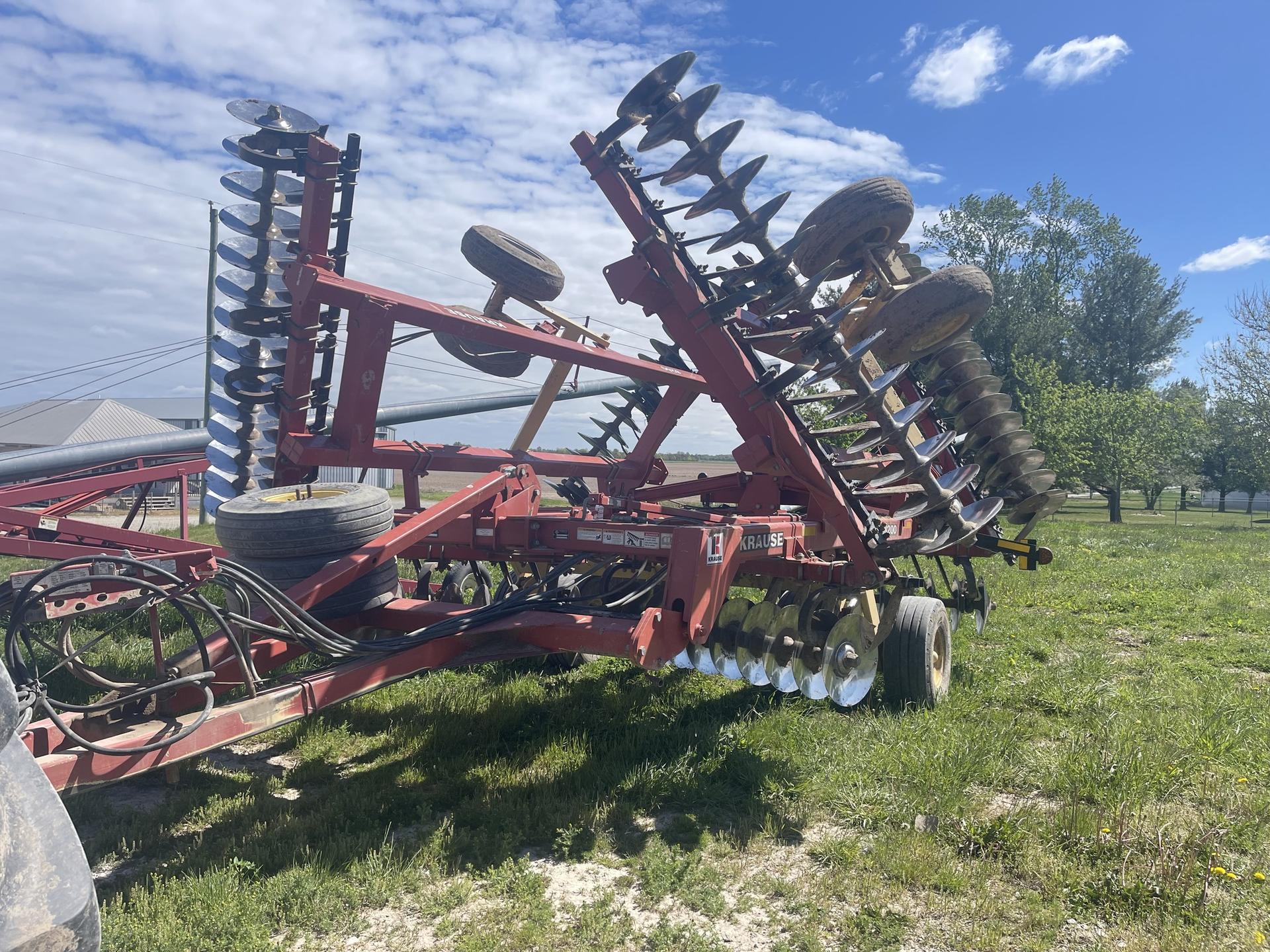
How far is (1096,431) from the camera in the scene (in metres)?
32.3

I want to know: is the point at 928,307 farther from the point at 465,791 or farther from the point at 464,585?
the point at 464,585

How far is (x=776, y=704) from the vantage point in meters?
6.02

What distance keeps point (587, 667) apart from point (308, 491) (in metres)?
3.13

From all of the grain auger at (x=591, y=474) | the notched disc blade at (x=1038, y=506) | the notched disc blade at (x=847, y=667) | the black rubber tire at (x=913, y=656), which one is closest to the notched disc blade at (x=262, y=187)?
the grain auger at (x=591, y=474)

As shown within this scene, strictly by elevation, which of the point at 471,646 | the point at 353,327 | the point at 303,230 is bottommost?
the point at 471,646

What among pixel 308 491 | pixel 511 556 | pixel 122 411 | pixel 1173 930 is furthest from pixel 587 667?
pixel 122 411

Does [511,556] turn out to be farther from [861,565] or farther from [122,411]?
[122,411]

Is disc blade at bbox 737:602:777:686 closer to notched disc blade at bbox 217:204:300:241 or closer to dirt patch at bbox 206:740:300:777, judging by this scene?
dirt patch at bbox 206:740:300:777

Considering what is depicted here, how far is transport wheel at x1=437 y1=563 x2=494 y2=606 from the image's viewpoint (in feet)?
21.6

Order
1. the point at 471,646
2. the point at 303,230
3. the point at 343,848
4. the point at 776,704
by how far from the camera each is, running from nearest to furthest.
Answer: the point at 343,848 → the point at 471,646 → the point at 303,230 → the point at 776,704

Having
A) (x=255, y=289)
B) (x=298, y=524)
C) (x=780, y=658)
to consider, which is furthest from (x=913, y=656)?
(x=255, y=289)

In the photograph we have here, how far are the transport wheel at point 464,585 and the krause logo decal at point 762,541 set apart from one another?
8.30ft

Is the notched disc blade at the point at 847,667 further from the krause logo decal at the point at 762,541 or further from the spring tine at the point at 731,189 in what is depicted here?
the spring tine at the point at 731,189

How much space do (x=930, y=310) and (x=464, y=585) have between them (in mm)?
4823
